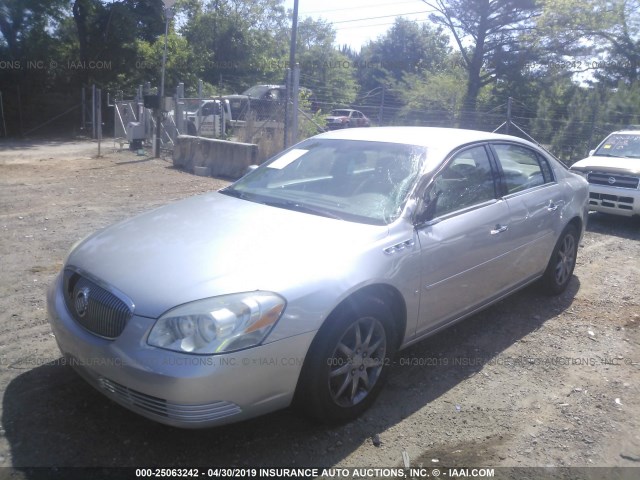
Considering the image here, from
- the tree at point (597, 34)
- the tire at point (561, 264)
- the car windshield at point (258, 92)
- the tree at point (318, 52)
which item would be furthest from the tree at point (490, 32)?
the tire at point (561, 264)

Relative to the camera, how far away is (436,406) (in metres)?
3.55

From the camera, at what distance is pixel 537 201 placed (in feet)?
15.9

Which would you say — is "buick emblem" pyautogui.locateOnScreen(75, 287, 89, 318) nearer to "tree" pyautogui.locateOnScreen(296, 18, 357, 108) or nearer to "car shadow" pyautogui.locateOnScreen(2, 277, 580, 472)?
"car shadow" pyautogui.locateOnScreen(2, 277, 580, 472)

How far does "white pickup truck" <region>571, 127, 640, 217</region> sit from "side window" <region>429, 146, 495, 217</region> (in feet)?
17.6

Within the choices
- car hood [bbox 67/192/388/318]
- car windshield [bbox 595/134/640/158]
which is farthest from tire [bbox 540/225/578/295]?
car windshield [bbox 595/134/640/158]

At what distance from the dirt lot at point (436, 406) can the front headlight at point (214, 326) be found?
0.68 meters

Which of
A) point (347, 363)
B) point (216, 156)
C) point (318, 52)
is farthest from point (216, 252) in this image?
point (318, 52)

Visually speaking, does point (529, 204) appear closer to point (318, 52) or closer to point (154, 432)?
point (154, 432)

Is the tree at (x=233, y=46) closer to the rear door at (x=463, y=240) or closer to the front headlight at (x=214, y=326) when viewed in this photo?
the rear door at (x=463, y=240)

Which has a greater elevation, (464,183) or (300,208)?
(464,183)

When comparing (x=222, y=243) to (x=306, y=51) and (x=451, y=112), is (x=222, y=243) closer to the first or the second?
(x=451, y=112)

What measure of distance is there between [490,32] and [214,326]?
29.6 meters

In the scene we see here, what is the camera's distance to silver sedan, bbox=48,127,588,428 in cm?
270

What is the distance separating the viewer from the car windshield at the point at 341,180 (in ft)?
12.2
